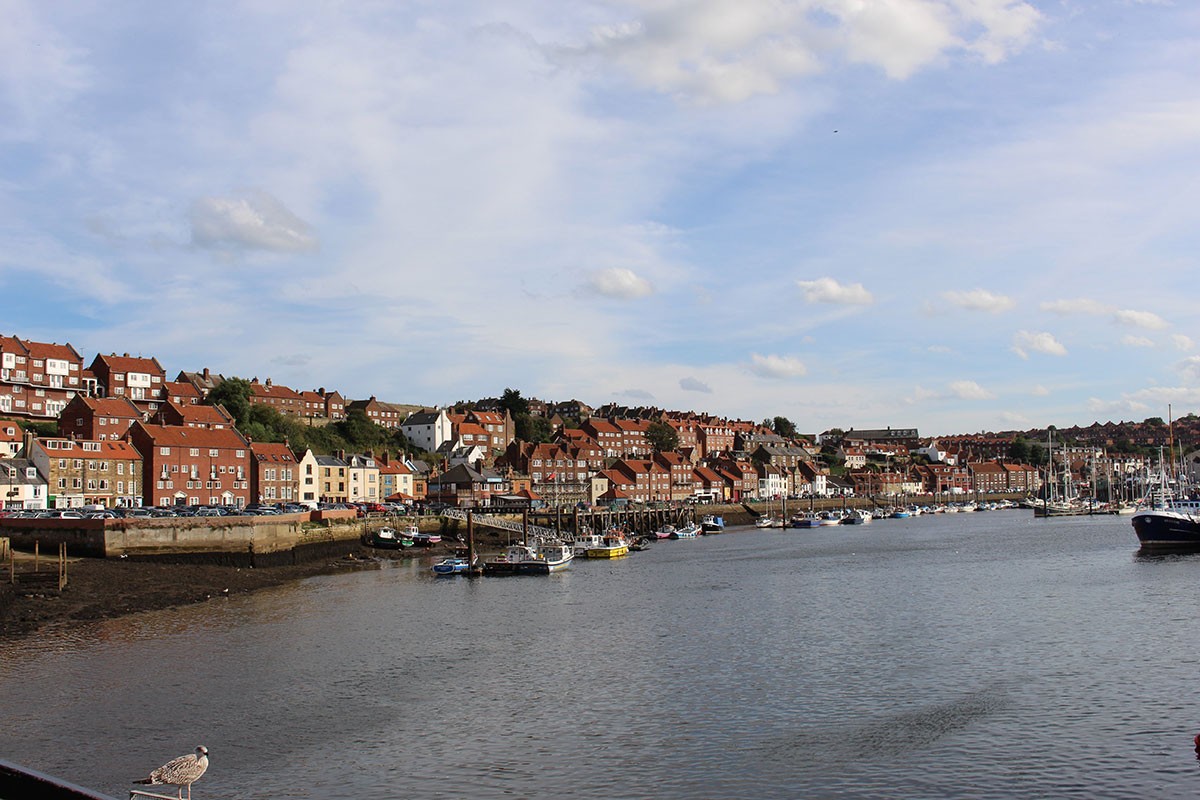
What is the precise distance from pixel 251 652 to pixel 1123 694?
981 inches

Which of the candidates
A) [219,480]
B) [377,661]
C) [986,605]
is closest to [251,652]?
[377,661]

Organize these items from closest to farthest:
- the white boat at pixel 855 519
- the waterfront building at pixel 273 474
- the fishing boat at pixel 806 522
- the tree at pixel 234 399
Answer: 1. the waterfront building at pixel 273 474
2. the tree at pixel 234 399
3. the fishing boat at pixel 806 522
4. the white boat at pixel 855 519

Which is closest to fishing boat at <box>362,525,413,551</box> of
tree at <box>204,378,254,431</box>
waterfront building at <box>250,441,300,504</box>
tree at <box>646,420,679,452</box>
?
waterfront building at <box>250,441,300,504</box>

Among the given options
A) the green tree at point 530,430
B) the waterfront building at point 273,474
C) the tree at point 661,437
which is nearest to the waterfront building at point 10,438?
the waterfront building at point 273,474

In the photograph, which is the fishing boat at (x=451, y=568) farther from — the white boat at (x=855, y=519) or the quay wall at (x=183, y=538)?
the white boat at (x=855, y=519)

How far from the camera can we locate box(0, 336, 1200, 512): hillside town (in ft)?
260

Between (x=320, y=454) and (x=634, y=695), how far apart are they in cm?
9035

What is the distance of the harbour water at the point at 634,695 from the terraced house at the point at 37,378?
62.7 m

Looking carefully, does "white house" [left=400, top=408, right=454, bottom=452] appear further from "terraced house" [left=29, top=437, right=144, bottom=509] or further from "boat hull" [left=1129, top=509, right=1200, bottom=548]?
"boat hull" [left=1129, top=509, right=1200, bottom=548]

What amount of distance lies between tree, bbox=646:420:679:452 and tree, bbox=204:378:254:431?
7292 cm

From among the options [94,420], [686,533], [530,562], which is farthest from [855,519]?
[94,420]

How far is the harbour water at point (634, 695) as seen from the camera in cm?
1991

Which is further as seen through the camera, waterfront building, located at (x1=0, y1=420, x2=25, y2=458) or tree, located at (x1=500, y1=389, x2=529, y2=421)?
tree, located at (x1=500, y1=389, x2=529, y2=421)

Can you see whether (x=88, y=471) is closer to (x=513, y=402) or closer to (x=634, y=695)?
(x=634, y=695)
